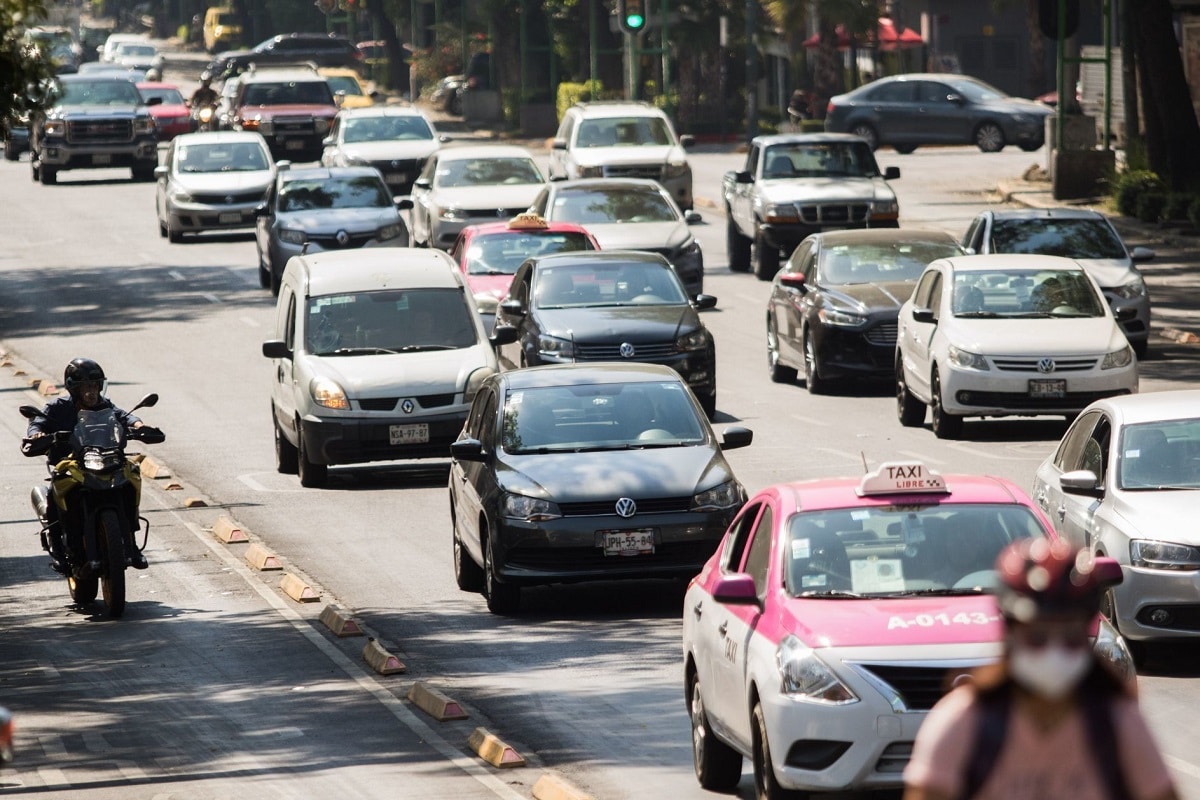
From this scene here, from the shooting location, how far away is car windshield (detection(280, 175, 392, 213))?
36.4 m

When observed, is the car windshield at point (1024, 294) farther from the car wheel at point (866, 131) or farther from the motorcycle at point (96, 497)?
the car wheel at point (866, 131)

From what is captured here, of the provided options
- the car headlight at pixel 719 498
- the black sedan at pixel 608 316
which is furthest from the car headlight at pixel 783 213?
the car headlight at pixel 719 498

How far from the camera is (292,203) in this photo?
36375mm

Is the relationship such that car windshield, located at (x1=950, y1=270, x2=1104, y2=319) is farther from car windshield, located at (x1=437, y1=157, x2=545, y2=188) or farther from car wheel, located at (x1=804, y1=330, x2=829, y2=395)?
car windshield, located at (x1=437, y1=157, x2=545, y2=188)

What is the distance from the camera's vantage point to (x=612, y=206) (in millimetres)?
33531

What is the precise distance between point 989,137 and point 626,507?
44145mm

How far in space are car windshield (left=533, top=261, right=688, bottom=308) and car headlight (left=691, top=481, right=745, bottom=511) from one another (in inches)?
377

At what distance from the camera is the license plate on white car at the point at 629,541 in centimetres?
1531

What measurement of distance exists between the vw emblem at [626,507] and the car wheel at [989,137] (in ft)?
144

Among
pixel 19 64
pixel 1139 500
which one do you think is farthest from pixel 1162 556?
pixel 19 64

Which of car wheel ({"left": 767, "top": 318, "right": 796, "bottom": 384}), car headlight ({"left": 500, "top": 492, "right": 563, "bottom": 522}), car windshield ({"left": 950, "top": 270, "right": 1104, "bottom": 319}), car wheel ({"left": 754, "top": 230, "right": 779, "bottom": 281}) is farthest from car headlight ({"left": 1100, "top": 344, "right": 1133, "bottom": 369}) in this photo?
car wheel ({"left": 754, "top": 230, "right": 779, "bottom": 281})

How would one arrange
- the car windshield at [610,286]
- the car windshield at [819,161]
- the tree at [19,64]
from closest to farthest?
the tree at [19,64], the car windshield at [610,286], the car windshield at [819,161]

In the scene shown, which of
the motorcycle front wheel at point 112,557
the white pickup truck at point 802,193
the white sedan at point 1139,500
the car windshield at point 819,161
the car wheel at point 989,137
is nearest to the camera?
the white sedan at point 1139,500

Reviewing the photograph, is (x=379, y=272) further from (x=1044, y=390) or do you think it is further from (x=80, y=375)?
(x=80, y=375)
